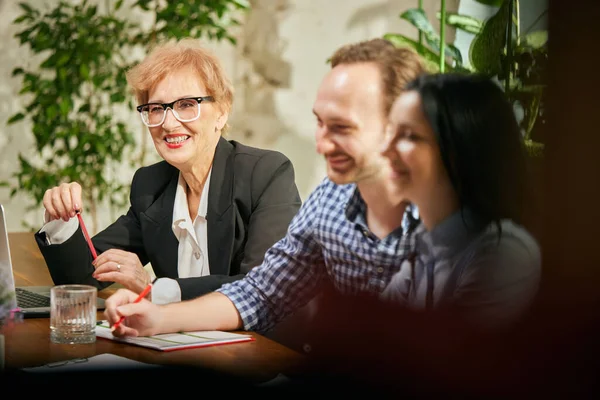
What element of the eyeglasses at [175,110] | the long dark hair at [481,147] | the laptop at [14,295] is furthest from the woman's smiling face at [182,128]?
the long dark hair at [481,147]

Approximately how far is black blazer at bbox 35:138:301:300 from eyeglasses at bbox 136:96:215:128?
121 millimetres

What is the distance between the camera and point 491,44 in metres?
1.60

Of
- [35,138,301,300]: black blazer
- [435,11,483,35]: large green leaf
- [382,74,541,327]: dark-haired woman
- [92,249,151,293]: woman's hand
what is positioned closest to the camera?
[382,74,541,327]: dark-haired woman

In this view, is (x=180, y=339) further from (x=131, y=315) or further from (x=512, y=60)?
(x=512, y=60)

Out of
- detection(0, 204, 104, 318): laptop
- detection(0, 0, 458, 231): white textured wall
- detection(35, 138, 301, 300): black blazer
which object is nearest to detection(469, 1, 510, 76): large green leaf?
detection(35, 138, 301, 300): black blazer

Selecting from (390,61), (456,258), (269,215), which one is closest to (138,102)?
(269,215)

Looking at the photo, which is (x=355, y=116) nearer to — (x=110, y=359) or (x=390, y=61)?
(x=390, y=61)

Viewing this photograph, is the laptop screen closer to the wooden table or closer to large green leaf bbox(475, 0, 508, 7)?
the wooden table

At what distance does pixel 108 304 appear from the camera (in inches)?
62.6

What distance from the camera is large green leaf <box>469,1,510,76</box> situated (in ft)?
5.13

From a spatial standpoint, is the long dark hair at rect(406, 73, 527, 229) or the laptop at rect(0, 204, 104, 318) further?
the laptop at rect(0, 204, 104, 318)

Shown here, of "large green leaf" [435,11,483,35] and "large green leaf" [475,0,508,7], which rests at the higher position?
"large green leaf" [475,0,508,7]

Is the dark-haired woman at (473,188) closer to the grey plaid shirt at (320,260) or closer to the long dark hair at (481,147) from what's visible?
the long dark hair at (481,147)

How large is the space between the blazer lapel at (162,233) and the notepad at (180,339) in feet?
2.14
